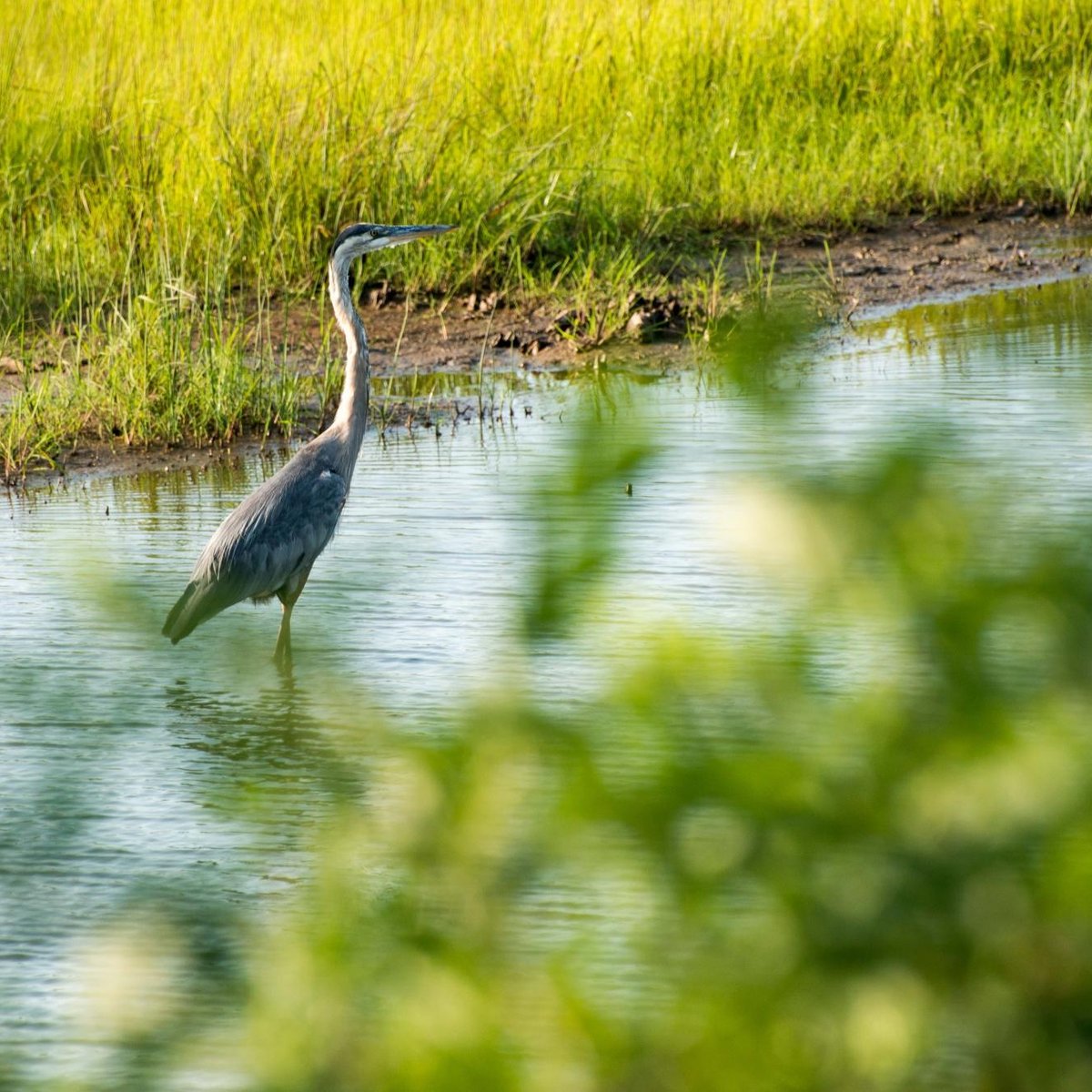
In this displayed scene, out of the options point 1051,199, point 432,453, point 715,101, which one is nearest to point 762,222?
point 715,101

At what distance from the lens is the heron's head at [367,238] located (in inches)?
252

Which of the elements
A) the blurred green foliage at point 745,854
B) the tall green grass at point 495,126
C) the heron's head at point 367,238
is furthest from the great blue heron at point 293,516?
the blurred green foliage at point 745,854

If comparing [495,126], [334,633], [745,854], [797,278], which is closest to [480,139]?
[495,126]

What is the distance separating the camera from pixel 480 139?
9.62 metres

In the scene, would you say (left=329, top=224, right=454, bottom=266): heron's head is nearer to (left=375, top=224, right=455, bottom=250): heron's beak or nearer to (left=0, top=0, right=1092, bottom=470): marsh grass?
(left=375, top=224, right=455, bottom=250): heron's beak

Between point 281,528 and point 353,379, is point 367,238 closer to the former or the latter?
point 353,379

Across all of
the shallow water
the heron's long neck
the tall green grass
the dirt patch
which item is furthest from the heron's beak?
the shallow water

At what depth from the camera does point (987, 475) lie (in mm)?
827

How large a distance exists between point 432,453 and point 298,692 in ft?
18.9

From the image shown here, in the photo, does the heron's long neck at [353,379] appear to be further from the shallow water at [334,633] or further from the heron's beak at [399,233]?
the shallow water at [334,633]

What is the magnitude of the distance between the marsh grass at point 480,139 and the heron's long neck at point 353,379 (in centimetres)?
92

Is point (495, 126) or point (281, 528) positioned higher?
point (495, 126)

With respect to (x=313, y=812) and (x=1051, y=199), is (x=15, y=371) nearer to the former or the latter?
(x=1051, y=199)

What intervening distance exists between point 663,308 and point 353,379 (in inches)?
108
